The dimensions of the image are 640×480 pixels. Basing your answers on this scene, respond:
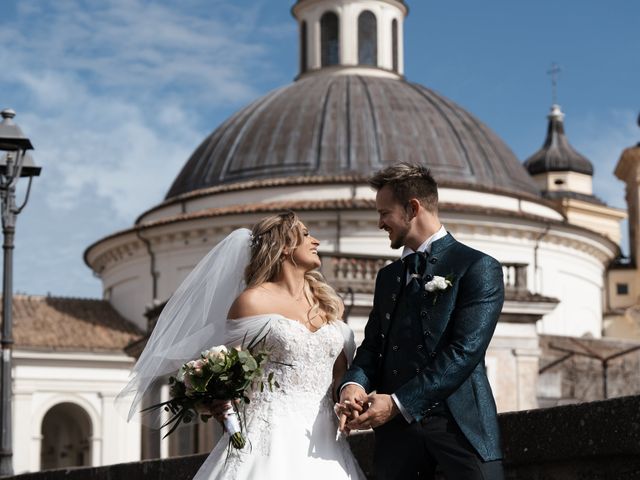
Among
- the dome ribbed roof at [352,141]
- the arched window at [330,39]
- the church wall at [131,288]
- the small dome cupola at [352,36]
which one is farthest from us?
the arched window at [330,39]

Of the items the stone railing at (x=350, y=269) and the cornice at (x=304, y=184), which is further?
the cornice at (x=304, y=184)

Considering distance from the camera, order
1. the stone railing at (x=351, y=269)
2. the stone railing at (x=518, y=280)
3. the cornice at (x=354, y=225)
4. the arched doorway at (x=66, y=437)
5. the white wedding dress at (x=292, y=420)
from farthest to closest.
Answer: the arched doorway at (x=66, y=437) → the cornice at (x=354, y=225) → the stone railing at (x=518, y=280) → the stone railing at (x=351, y=269) → the white wedding dress at (x=292, y=420)

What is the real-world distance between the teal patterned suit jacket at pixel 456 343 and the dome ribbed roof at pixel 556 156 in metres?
61.6

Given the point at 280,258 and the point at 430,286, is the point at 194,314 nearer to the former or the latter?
the point at 280,258

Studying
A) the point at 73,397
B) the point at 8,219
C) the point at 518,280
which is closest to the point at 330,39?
the point at 73,397

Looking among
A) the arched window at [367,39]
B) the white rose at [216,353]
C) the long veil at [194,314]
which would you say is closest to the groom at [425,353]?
the white rose at [216,353]

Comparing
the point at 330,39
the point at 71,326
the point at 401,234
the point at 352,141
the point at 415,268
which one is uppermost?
the point at 330,39

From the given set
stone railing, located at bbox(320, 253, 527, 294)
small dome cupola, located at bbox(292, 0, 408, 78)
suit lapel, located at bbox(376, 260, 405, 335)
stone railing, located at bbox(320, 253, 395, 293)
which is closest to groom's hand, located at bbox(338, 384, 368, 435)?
suit lapel, located at bbox(376, 260, 405, 335)

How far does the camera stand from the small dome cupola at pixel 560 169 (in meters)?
66.6

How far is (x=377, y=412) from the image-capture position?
6.06 metres

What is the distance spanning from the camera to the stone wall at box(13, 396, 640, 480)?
6.97 metres

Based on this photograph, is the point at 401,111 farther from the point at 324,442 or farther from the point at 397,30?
the point at 324,442

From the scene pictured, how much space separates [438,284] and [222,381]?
1.21 m

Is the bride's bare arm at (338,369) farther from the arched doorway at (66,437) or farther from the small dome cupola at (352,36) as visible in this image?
the arched doorway at (66,437)
